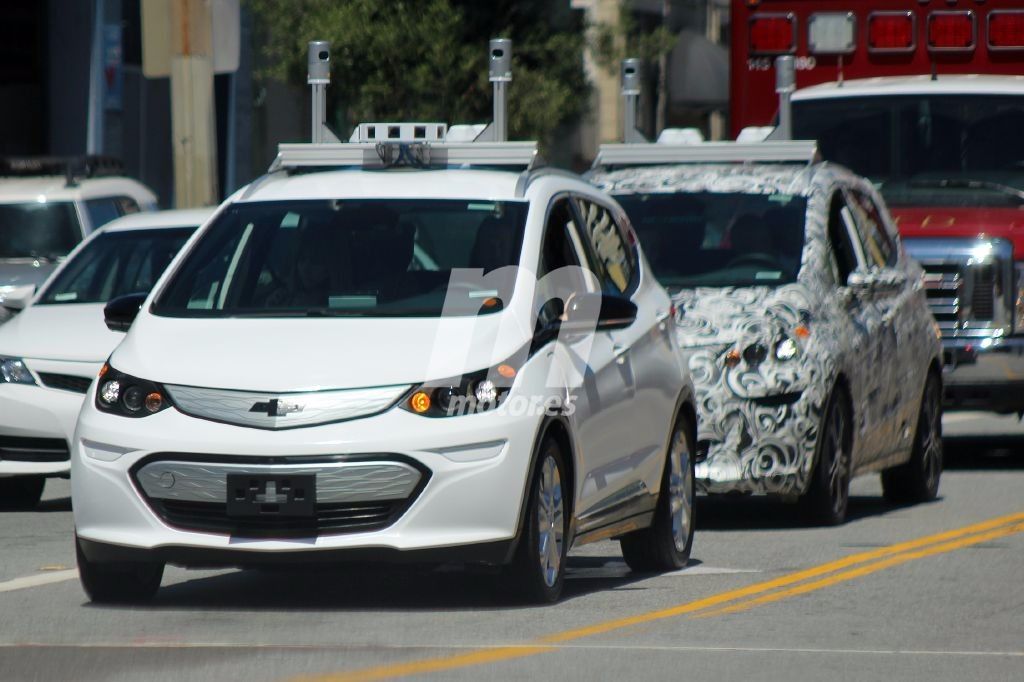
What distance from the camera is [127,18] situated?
29.1 metres

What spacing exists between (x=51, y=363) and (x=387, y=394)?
488cm

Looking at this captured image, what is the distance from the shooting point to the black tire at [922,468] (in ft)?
44.3

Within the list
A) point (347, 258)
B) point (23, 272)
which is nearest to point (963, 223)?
point (347, 258)

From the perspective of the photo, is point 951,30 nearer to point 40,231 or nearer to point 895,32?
point 895,32

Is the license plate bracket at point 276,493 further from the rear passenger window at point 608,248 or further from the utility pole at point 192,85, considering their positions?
the utility pole at point 192,85

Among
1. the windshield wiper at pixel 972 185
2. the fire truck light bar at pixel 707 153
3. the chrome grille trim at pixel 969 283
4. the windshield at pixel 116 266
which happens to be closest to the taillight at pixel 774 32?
the windshield wiper at pixel 972 185

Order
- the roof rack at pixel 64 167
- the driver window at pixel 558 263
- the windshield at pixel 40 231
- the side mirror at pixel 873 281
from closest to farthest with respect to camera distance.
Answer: the driver window at pixel 558 263, the side mirror at pixel 873 281, the windshield at pixel 40 231, the roof rack at pixel 64 167

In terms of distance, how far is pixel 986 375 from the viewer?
50.8ft

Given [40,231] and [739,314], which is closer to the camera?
[739,314]

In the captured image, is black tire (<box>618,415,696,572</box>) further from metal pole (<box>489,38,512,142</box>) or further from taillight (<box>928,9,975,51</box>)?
taillight (<box>928,9,975,51</box>)

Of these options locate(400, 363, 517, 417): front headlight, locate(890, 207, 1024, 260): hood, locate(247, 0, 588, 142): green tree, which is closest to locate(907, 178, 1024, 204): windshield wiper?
locate(890, 207, 1024, 260): hood

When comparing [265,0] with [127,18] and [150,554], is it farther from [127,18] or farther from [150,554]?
[150,554]

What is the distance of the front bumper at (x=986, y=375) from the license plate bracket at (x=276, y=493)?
7689mm

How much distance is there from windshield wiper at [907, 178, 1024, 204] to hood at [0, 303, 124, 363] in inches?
230
